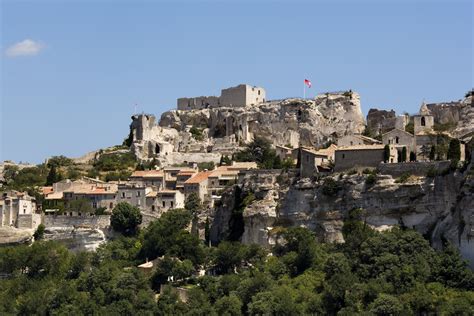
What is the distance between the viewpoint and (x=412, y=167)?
229 feet

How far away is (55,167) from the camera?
97.8m

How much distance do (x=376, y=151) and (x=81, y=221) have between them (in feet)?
74.9

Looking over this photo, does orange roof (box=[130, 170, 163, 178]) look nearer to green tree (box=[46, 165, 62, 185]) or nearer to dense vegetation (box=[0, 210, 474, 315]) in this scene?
green tree (box=[46, 165, 62, 185])

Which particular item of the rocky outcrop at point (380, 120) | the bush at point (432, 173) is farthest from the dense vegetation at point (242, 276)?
the rocky outcrop at point (380, 120)

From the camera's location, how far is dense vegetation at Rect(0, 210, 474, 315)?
207 feet

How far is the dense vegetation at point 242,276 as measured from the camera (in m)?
63.2

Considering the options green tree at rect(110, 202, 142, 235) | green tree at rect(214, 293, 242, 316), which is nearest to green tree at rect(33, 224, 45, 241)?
green tree at rect(110, 202, 142, 235)

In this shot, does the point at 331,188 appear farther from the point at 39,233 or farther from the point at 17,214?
the point at 17,214

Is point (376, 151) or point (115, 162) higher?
point (376, 151)

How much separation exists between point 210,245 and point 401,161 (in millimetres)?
14714

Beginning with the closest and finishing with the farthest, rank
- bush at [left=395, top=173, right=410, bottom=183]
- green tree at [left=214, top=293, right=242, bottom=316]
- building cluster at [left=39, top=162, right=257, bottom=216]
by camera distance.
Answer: green tree at [left=214, top=293, right=242, bottom=316] < bush at [left=395, top=173, right=410, bottom=183] < building cluster at [left=39, top=162, right=257, bottom=216]

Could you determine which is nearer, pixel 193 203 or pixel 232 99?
pixel 193 203

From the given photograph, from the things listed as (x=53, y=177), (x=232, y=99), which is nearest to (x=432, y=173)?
(x=53, y=177)

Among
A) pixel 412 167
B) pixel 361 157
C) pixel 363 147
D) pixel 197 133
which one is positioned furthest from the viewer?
pixel 197 133
